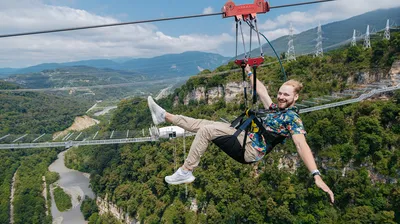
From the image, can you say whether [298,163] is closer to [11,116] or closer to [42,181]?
[42,181]

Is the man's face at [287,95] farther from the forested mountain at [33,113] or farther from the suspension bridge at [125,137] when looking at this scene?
the forested mountain at [33,113]

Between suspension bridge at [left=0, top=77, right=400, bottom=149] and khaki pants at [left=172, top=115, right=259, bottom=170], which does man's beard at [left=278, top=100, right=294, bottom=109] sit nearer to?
khaki pants at [left=172, top=115, right=259, bottom=170]

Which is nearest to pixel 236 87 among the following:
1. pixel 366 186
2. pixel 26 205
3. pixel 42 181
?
pixel 366 186

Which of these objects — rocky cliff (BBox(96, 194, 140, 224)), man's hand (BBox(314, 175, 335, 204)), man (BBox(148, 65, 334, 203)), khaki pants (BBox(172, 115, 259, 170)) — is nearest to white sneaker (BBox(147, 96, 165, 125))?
man (BBox(148, 65, 334, 203))

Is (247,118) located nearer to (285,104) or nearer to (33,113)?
(285,104)

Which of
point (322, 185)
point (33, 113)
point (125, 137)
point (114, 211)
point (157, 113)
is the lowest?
point (114, 211)

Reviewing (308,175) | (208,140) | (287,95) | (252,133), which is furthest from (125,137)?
(287,95)

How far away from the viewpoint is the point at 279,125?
2.31 m

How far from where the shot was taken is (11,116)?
122 feet

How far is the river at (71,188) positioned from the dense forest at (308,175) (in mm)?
2854

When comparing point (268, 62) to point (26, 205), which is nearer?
point (26, 205)

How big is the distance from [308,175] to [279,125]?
12.2m

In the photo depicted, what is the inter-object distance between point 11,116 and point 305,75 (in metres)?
39.5

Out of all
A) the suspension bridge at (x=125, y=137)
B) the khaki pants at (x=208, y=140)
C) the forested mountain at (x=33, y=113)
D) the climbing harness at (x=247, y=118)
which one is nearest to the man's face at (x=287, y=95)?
the climbing harness at (x=247, y=118)
